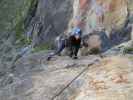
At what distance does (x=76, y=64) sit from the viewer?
13.2m

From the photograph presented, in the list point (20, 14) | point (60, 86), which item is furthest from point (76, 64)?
point (20, 14)

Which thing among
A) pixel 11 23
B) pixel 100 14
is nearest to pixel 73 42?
pixel 100 14

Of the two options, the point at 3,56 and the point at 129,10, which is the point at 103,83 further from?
the point at 3,56

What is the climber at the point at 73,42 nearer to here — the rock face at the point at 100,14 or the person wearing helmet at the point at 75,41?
the person wearing helmet at the point at 75,41

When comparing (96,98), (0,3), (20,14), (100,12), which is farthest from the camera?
(0,3)

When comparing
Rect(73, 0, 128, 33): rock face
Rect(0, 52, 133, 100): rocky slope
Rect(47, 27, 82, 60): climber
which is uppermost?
Rect(73, 0, 128, 33): rock face

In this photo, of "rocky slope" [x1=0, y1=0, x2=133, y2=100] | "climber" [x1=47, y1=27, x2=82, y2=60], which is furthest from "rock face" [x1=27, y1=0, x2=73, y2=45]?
"climber" [x1=47, y1=27, x2=82, y2=60]

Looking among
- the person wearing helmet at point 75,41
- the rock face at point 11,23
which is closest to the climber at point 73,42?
the person wearing helmet at point 75,41

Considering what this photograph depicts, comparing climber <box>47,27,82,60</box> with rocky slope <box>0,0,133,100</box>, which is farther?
climber <box>47,27,82,60</box>

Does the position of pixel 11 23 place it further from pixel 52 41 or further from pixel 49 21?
pixel 52 41

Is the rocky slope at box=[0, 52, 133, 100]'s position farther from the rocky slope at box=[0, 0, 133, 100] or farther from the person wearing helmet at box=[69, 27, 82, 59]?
the person wearing helmet at box=[69, 27, 82, 59]

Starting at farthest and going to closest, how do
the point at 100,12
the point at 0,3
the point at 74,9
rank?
the point at 0,3 < the point at 74,9 < the point at 100,12

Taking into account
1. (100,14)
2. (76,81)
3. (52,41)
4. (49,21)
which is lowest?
(76,81)

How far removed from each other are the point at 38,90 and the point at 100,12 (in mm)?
7136
